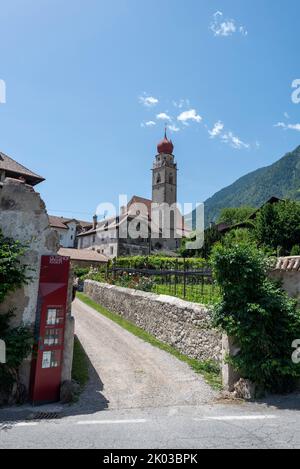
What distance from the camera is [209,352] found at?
31.6 feet

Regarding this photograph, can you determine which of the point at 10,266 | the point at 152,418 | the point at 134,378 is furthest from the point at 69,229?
the point at 152,418

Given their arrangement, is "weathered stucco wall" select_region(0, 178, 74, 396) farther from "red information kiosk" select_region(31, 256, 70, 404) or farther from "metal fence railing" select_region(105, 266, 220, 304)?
"metal fence railing" select_region(105, 266, 220, 304)

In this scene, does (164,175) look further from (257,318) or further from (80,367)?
(257,318)

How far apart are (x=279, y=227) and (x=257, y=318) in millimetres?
30545

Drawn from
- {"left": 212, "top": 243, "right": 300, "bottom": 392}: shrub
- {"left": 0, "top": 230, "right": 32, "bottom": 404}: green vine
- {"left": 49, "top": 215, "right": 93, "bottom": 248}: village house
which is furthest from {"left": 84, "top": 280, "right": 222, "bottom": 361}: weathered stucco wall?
{"left": 49, "top": 215, "right": 93, "bottom": 248}: village house

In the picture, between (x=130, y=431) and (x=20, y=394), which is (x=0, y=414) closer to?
(x=20, y=394)

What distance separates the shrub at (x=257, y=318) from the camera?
7.20 m

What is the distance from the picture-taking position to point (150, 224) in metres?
62.2

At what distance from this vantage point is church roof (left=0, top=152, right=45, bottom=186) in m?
17.4

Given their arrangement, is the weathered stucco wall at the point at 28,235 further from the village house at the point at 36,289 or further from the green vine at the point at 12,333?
the green vine at the point at 12,333

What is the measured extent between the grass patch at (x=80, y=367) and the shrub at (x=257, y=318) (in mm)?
3767

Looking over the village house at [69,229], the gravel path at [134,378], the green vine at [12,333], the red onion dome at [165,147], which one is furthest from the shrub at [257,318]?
the red onion dome at [165,147]

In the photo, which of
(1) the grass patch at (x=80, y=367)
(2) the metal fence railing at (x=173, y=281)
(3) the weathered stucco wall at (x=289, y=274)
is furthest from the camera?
(2) the metal fence railing at (x=173, y=281)
